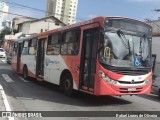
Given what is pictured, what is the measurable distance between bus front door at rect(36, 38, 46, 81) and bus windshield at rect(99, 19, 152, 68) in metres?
6.41

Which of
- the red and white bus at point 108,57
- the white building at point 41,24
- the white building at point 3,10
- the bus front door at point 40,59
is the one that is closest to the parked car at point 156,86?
the red and white bus at point 108,57

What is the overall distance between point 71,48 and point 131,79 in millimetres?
3046

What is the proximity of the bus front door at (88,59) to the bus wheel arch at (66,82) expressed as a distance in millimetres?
1155

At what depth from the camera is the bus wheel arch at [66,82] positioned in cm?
1297

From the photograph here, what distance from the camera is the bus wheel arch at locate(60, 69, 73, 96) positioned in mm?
12969

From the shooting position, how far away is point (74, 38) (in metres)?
12.8

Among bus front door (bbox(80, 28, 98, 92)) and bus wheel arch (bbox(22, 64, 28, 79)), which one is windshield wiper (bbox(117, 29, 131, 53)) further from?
bus wheel arch (bbox(22, 64, 28, 79))

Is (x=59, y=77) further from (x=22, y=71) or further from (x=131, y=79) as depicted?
(x=22, y=71)

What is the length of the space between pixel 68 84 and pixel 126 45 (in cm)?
324

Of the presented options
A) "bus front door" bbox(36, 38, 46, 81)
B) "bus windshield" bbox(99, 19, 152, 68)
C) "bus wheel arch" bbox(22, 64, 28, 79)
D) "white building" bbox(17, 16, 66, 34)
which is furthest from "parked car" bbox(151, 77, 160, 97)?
"white building" bbox(17, 16, 66, 34)

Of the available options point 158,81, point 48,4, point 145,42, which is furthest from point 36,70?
point 48,4

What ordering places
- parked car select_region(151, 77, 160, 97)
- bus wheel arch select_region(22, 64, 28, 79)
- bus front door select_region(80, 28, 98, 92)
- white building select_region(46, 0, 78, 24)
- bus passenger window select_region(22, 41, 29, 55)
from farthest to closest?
white building select_region(46, 0, 78, 24), bus passenger window select_region(22, 41, 29, 55), bus wheel arch select_region(22, 64, 28, 79), parked car select_region(151, 77, 160, 97), bus front door select_region(80, 28, 98, 92)

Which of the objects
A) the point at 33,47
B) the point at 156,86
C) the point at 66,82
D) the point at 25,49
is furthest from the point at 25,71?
the point at 156,86

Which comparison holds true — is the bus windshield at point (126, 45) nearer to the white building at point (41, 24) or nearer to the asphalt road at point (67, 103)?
the asphalt road at point (67, 103)
